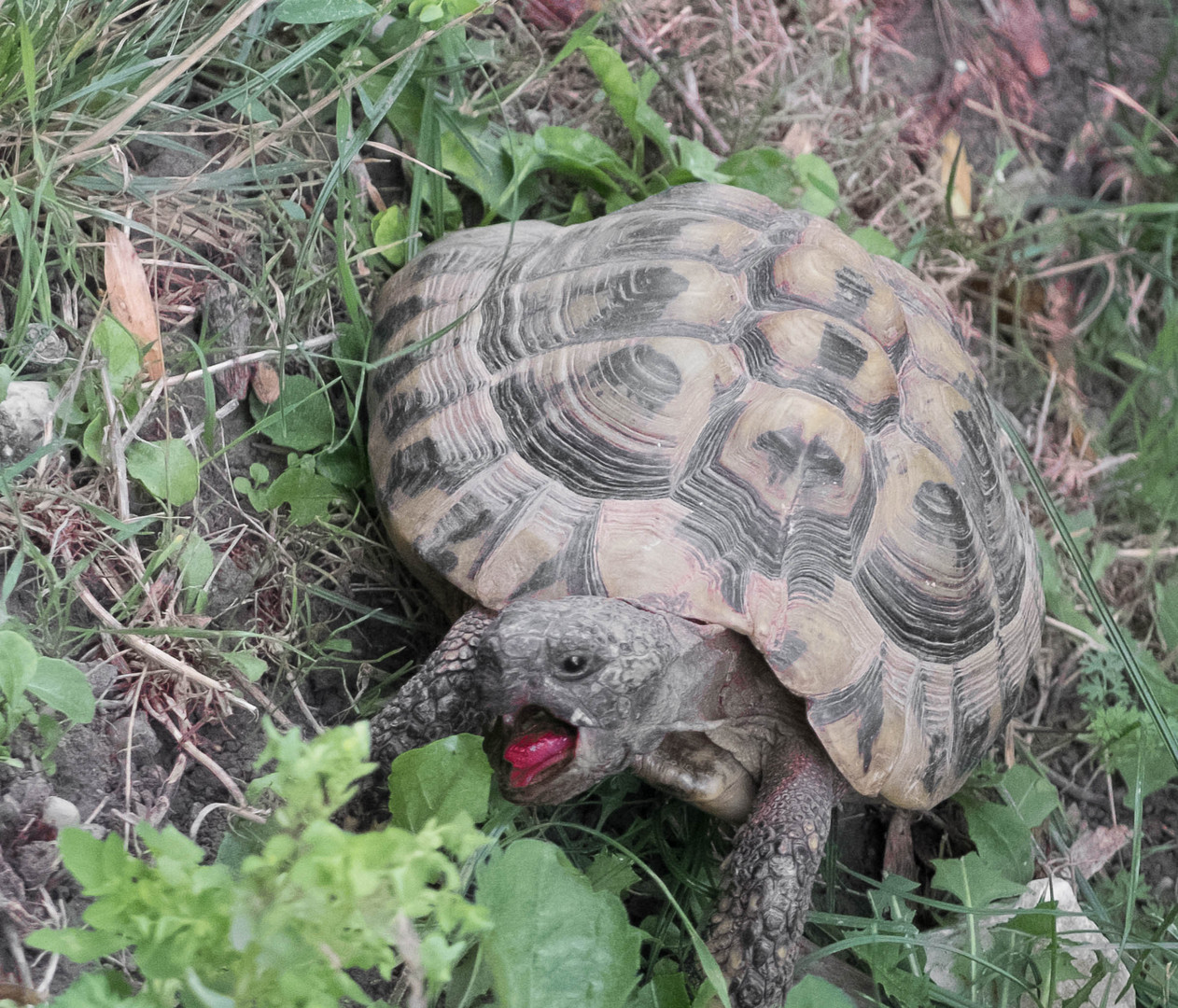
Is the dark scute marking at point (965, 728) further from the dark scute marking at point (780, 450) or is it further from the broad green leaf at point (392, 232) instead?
the broad green leaf at point (392, 232)

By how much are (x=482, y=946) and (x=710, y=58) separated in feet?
9.89

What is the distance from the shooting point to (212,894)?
51.1 inches

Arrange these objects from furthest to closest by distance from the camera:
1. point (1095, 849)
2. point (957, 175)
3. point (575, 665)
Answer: point (957, 175) < point (1095, 849) < point (575, 665)

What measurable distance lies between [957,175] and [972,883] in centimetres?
260

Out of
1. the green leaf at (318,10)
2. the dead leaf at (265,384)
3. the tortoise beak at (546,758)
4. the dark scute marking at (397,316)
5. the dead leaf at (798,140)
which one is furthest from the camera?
the dead leaf at (798,140)

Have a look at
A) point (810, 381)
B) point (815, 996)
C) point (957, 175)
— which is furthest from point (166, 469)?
point (957, 175)

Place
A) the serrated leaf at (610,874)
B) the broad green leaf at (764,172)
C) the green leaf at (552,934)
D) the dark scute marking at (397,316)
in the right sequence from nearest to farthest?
the green leaf at (552,934)
the serrated leaf at (610,874)
the dark scute marking at (397,316)
the broad green leaf at (764,172)

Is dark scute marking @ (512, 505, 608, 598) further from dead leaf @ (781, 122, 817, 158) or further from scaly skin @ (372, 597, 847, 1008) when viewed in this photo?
dead leaf @ (781, 122, 817, 158)

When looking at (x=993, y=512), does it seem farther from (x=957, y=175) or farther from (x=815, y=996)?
(x=957, y=175)

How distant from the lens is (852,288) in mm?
2439

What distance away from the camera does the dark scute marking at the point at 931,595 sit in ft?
7.41

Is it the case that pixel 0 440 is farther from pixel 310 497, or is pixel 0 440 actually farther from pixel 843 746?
pixel 843 746

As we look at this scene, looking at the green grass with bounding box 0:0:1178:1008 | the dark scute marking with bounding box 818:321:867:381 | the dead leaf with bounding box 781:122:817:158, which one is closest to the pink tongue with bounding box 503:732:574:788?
the green grass with bounding box 0:0:1178:1008

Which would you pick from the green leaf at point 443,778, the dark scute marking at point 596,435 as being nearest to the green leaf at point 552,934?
the green leaf at point 443,778
